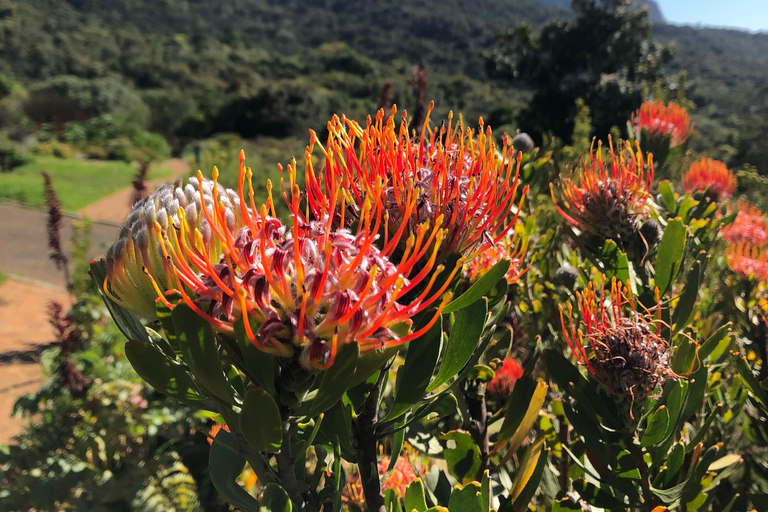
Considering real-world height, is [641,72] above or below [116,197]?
above

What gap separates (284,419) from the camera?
44cm

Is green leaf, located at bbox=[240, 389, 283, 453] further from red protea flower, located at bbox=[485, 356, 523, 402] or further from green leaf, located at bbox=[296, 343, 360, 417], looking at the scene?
red protea flower, located at bbox=[485, 356, 523, 402]

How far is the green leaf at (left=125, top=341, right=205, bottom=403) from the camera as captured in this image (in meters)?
0.39

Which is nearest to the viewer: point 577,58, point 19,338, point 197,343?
point 197,343

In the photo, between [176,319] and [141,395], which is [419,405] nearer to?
[176,319]

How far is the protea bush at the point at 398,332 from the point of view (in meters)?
0.40

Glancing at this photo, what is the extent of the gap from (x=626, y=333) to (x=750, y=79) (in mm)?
49703

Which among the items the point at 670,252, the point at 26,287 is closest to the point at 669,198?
the point at 670,252

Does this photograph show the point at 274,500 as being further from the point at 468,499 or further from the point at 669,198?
Answer: the point at 669,198

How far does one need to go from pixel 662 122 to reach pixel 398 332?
1369 millimetres

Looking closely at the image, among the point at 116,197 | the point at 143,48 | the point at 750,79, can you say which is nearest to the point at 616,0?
Answer: the point at 116,197

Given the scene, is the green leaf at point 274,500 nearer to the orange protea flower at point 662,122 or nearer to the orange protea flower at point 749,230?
the orange protea flower at point 662,122

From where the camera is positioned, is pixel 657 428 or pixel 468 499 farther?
pixel 657 428

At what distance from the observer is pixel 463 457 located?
0.67 meters
